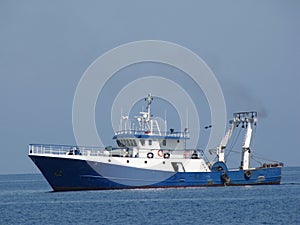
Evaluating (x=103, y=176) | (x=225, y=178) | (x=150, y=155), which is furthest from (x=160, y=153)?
(x=225, y=178)

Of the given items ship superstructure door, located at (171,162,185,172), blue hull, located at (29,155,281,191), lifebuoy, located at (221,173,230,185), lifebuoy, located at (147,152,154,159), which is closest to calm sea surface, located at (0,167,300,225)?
blue hull, located at (29,155,281,191)

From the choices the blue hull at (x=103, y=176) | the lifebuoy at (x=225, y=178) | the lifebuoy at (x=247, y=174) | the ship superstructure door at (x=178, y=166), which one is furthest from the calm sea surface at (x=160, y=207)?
the lifebuoy at (x=247, y=174)

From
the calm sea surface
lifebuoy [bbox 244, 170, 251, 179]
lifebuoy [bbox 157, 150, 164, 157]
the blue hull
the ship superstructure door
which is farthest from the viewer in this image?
lifebuoy [bbox 244, 170, 251, 179]

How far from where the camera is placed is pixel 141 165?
6044cm

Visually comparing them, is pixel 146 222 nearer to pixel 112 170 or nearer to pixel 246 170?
pixel 112 170

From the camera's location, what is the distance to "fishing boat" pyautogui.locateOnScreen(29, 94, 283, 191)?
58.7m

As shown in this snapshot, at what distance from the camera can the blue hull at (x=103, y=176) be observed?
58312 millimetres

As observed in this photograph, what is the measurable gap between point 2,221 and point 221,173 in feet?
77.1

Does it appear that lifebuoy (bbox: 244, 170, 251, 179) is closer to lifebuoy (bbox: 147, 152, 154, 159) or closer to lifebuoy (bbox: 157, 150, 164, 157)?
lifebuoy (bbox: 157, 150, 164, 157)

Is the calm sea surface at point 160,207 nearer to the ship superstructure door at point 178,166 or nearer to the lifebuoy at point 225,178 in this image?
the lifebuoy at point 225,178

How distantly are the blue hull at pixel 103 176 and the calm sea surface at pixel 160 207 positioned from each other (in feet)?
1.98

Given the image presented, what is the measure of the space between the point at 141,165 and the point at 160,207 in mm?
10585

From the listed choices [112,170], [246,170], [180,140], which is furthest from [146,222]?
[246,170]

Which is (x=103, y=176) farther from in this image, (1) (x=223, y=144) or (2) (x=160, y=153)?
(1) (x=223, y=144)
